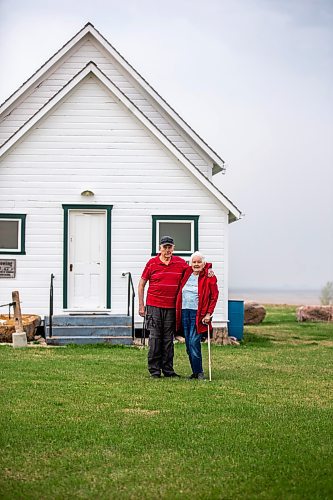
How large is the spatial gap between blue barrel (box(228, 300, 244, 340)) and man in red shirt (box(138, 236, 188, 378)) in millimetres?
8220

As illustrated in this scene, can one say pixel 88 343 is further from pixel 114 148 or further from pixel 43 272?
pixel 114 148

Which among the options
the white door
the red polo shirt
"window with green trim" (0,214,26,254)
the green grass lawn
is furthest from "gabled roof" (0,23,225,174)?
the red polo shirt

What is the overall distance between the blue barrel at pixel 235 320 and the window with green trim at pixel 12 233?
15.6 ft

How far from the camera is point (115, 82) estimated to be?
2291 cm

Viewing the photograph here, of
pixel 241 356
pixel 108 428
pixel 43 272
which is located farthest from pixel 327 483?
pixel 43 272

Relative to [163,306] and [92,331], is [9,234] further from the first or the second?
[163,306]

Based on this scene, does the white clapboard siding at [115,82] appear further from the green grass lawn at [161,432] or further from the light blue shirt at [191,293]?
the light blue shirt at [191,293]

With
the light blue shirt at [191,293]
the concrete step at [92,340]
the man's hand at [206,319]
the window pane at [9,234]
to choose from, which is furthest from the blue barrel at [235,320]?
the man's hand at [206,319]

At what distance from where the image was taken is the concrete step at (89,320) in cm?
2011

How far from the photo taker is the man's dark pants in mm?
13641

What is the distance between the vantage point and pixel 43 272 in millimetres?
21016

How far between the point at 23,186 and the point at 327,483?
1490 centimetres

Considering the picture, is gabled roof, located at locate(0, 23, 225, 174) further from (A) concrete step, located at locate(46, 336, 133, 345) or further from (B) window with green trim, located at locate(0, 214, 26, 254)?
(A) concrete step, located at locate(46, 336, 133, 345)

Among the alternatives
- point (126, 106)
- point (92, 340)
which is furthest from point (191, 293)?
point (126, 106)
